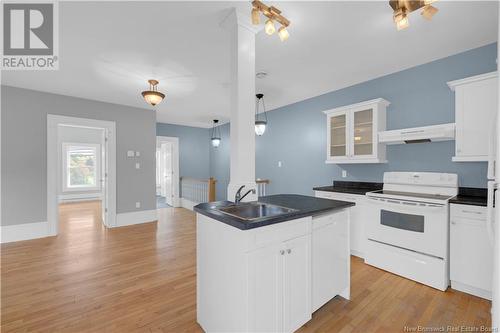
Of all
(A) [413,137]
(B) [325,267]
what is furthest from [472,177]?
(B) [325,267]

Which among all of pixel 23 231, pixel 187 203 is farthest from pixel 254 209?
pixel 187 203

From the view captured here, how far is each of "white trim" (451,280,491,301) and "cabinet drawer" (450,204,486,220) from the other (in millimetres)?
694

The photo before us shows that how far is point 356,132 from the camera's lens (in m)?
3.40

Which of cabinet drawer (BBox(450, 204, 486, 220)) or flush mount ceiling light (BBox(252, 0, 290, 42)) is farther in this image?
cabinet drawer (BBox(450, 204, 486, 220))

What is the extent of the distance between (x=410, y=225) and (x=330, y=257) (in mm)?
1278

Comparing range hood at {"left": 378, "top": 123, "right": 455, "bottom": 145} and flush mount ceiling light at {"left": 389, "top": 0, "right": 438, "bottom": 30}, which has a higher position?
flush mount ceiling light at {"left": 389, "top": 0, "right": 438, "bottom": 30}

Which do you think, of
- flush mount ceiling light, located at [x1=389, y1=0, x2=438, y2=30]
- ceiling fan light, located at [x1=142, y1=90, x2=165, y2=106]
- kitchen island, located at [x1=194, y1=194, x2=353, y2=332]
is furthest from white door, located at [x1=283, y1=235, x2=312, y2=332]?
ceiling fan light, located at [x1=142, y1=90, x2=165, y2=106]

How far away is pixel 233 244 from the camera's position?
56.4 inches

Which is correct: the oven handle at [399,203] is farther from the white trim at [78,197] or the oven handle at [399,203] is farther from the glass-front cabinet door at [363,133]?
the white trim at [78,197]

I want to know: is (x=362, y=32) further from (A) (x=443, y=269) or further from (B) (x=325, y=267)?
(A) (x=443, y=269)

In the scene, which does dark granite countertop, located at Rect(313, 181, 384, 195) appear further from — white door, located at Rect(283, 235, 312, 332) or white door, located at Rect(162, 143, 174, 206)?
white door, located at Rect(162, 143, 174, 206)

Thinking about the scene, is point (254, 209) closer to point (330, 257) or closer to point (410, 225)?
point (330, 257)

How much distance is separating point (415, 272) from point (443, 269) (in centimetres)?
27

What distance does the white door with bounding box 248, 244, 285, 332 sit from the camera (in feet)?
4.58
